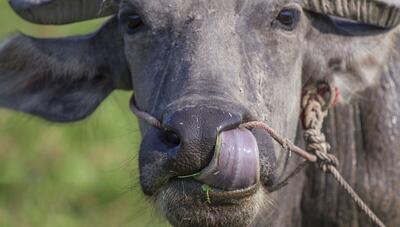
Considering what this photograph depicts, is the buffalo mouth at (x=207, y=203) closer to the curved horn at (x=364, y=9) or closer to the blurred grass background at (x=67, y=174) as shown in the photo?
the curved horn at (x=364, y=9)

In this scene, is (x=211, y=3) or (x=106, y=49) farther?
(x=106, y=49)

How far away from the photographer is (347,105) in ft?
25.2

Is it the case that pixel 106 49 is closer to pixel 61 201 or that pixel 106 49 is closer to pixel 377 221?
pixel 377 221

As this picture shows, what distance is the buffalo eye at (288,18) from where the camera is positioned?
6943 millimetres

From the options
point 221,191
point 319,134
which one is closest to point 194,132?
point 221,191

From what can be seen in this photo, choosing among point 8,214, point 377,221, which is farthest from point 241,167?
point 8,214

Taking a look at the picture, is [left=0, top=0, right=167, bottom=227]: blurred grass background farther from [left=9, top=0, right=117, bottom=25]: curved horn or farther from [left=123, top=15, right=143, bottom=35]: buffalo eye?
[left=123, top=15, right=143, bottom=35]: buffalo eye

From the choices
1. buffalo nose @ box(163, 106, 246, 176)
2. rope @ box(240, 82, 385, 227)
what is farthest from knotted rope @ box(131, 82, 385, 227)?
buffalo nose @ box(163, 106, 246, 176)

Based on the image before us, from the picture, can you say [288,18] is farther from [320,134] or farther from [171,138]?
[171,138]

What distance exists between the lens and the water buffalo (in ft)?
20.4

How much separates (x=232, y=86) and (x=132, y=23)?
2.76 feet

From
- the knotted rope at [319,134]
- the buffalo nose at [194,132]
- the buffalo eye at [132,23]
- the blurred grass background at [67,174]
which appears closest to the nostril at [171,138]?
the buffalo nose at [194,132]

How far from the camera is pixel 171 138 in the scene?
6168 millimetres

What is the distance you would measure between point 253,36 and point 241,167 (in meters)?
0.87
